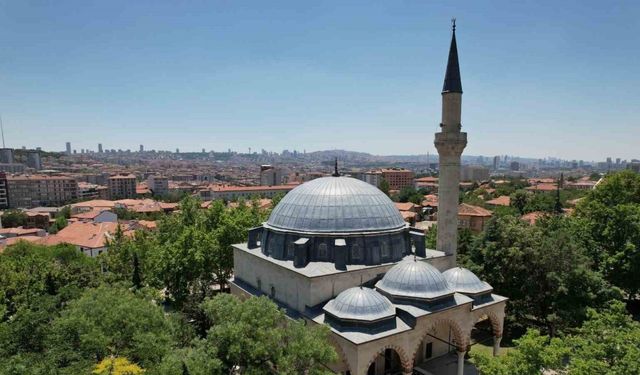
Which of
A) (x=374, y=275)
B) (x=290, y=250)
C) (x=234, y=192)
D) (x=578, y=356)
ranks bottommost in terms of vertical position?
(x=234, y=192)

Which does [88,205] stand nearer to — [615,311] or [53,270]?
[53,270]

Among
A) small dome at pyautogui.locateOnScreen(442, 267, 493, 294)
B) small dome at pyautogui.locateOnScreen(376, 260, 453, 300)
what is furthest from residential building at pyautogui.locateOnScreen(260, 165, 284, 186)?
small dome at pyautogui.locateOnScreen(376, 260, 453, 300)

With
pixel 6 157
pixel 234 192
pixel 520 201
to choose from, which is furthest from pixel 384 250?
pixel 6 157

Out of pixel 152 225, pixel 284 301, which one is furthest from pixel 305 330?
pixel 152 225

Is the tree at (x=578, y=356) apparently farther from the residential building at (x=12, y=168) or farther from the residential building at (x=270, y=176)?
the residential building at (x=12, y=168)

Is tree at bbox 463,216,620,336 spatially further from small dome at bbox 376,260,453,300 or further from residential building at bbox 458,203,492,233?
residential building at bbox 458,203,492,233

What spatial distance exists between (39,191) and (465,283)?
123848 millimetres

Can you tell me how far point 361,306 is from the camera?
17.6 m

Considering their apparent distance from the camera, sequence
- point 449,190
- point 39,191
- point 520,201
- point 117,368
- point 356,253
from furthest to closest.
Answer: point 39,191, point 520,201, point 449,190, point 356,253, point 117,368

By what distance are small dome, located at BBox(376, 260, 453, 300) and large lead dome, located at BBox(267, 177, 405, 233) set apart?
328 centimetres

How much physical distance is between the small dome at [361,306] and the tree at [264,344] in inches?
113

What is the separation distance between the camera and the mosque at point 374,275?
1772cm

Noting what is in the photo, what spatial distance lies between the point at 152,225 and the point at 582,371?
2323 inches

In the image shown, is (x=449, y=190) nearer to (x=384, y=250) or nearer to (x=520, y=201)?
(x=384, y=250)
